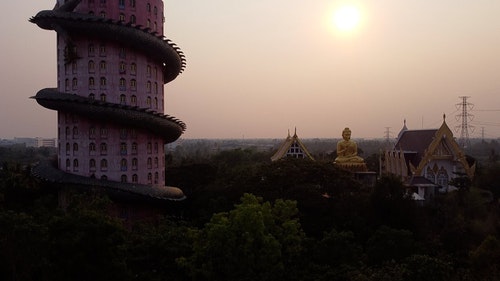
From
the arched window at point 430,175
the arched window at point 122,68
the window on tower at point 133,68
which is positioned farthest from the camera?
the arched window at point 430,175

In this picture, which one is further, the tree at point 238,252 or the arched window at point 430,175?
the arched window at point 430,175

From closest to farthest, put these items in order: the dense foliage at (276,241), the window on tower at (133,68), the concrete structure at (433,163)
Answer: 1. the dense foliage at (276,241)
2. the window on tower at (133,68)
3. the concrete structure at (433,163)

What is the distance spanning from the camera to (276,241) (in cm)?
1611

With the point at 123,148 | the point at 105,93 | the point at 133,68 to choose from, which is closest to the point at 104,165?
the point at 123,148

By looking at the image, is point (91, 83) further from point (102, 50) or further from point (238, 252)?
point (238, 252)

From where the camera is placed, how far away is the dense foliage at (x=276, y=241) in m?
15.5

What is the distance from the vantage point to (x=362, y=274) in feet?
49.7

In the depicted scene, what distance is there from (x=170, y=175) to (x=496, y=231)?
73.6ft

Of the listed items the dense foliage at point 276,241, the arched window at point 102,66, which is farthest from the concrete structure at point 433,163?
the arched window at point 102,66

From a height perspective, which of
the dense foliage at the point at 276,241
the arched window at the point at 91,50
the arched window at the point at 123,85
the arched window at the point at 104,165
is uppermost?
the arched window at the point at 91,50

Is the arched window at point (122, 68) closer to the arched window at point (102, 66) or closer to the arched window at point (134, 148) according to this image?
the arched window at point (102, 66)

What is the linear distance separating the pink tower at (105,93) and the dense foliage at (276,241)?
5.30 metres

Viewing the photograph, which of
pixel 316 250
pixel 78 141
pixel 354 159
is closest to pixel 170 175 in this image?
pixel 78 141

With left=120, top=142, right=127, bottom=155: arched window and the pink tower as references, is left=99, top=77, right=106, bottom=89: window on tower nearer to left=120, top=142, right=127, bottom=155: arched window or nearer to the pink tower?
the pink tower
